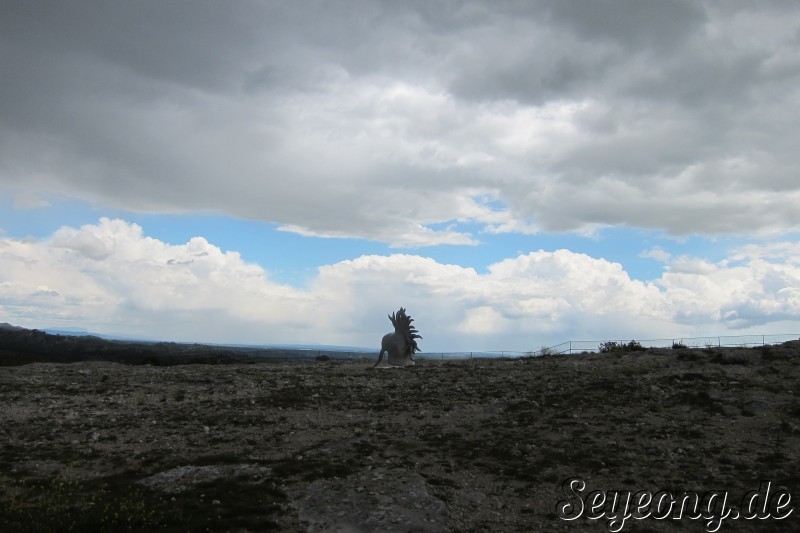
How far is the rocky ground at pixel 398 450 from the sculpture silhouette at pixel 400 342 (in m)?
11.6

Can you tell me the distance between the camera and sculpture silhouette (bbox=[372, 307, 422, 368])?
37750 millimetres

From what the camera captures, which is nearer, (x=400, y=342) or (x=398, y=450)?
(x=398, y=450)

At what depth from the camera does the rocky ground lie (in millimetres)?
10906

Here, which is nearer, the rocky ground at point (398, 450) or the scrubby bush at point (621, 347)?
the rocky ground at point (398, 450)

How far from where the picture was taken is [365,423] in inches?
719

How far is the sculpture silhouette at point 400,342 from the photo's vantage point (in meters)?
37.8

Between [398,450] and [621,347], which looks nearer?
[398,450]

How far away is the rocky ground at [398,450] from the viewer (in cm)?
1091

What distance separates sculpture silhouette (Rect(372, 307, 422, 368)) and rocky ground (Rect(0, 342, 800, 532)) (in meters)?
11.6

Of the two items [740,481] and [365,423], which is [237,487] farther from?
[740,481]

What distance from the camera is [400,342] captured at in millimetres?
38125

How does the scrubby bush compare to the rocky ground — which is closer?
the rocky ground

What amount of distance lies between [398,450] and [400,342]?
22813 mm

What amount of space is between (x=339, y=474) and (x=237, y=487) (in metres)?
2.24
